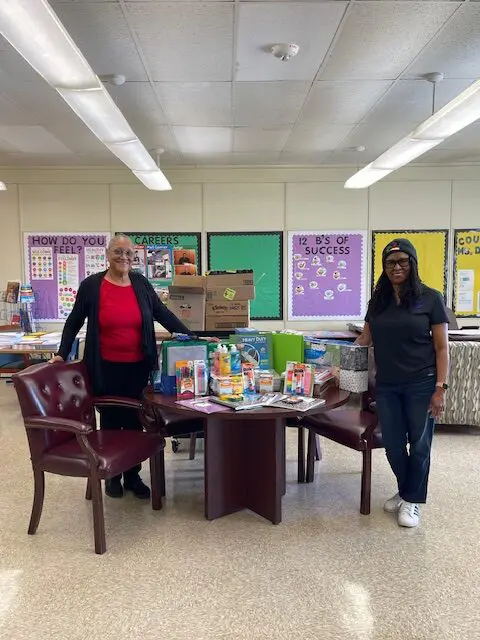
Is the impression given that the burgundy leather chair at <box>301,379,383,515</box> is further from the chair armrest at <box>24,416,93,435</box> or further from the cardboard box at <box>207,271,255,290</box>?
the chair armrest at <box>24,416,93,435</box>

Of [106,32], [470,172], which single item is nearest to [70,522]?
[106,32]

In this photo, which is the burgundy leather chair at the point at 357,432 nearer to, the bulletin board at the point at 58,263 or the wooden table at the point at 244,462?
the wooden table at the point at 244,462

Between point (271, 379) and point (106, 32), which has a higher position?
point (106, 32)

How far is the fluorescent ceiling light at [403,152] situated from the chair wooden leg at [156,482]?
3083 millimetres

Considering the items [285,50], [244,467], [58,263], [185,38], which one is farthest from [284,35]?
[58,263]

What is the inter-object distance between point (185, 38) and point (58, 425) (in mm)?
2363

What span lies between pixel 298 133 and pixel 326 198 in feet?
5.16

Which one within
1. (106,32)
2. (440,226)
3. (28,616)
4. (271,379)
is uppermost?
(106,32)

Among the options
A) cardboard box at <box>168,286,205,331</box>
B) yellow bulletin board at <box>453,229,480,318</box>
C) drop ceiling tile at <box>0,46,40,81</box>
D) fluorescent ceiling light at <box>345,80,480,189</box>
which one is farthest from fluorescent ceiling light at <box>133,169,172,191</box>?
yellow bulletin board at <box>453,229,480,318</box>

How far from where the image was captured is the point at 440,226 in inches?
247

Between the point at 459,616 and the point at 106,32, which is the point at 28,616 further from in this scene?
the point at 106,32

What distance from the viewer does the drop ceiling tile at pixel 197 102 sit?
3.62m

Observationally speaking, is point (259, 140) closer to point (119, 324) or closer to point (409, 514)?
point (119, 324)

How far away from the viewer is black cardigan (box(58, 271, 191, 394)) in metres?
2.90
